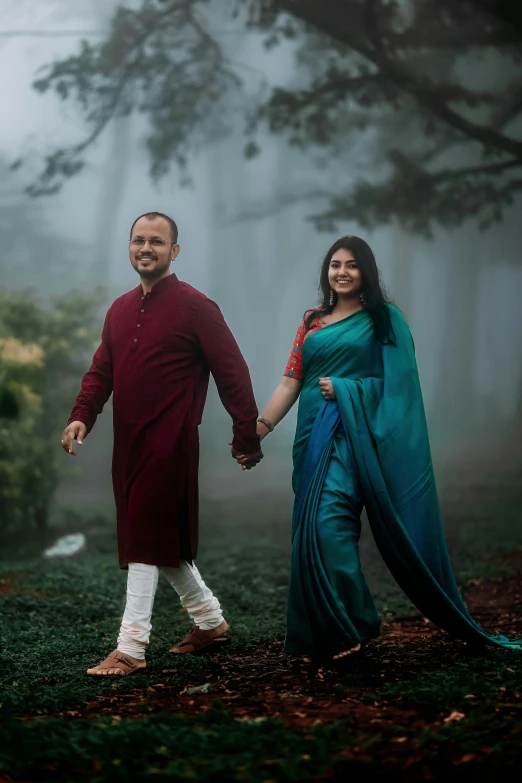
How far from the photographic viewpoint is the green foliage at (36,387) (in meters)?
9.37

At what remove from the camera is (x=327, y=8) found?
33.6 ft

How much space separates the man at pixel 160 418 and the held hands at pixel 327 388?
336mm

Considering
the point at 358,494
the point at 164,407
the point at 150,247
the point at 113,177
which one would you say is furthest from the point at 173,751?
the point at 113,177

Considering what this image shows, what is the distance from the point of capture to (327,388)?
14.8 feet

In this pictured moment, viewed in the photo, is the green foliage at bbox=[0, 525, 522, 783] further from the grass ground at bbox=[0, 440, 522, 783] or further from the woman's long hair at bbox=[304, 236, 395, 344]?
the woman's long hair at bbox=[304, 236, 395, 344]

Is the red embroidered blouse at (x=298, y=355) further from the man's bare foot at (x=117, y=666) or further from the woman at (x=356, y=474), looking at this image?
the man's bare foot at (x=117, y=666)

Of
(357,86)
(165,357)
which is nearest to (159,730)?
(165,357)

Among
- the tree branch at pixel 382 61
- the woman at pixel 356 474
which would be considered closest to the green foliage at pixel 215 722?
the woman at pixel 356 474

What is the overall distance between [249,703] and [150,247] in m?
2.11

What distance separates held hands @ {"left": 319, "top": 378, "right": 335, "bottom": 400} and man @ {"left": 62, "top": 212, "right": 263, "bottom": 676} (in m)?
0.34

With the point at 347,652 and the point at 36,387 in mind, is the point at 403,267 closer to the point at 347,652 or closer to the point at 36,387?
the point at 36,387

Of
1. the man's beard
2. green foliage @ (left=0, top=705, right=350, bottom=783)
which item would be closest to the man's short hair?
the man's beard

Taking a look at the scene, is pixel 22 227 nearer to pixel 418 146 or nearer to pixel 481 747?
pixel 418 146

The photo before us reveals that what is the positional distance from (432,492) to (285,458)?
9.06 meters
